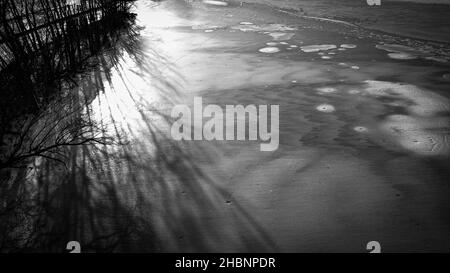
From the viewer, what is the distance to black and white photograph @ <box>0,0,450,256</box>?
2.54m

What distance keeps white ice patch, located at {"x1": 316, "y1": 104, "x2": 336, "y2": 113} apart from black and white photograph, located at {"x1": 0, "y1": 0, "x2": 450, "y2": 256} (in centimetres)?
9

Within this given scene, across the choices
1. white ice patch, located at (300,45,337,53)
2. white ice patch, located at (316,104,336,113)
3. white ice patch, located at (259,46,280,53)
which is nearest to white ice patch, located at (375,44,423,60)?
white ice patch, located at (300,45,337,53)

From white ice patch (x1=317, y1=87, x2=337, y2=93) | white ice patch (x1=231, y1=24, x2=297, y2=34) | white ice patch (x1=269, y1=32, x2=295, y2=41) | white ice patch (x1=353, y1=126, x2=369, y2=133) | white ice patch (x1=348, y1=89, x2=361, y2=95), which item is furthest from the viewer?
white ice patch (x1=231, y1=24, x2=297, y2=34)

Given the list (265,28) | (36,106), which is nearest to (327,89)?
(36,106)

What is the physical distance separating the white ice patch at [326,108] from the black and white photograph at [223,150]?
Result: 0.09 meters

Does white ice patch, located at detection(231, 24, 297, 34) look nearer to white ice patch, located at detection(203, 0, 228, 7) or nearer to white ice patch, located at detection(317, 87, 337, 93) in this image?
white ice patch, located at detection(203, 0, 228, 7)

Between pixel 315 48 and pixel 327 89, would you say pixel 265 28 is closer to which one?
pixel 315 48

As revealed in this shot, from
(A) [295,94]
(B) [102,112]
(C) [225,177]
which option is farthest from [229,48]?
(C) [225,177]

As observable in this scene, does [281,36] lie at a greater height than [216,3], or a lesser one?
lesser

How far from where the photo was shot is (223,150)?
12.1ft

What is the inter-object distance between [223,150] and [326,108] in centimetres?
176

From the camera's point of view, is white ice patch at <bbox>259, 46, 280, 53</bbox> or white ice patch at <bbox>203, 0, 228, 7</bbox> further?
white ice patch at <bbox>203, 0, 228, 7</bbox>

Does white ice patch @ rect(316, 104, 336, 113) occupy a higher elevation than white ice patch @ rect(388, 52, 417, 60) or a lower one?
lower

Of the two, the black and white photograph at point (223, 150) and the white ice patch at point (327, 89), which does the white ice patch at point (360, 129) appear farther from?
the white ice patch at point (327, 89)
